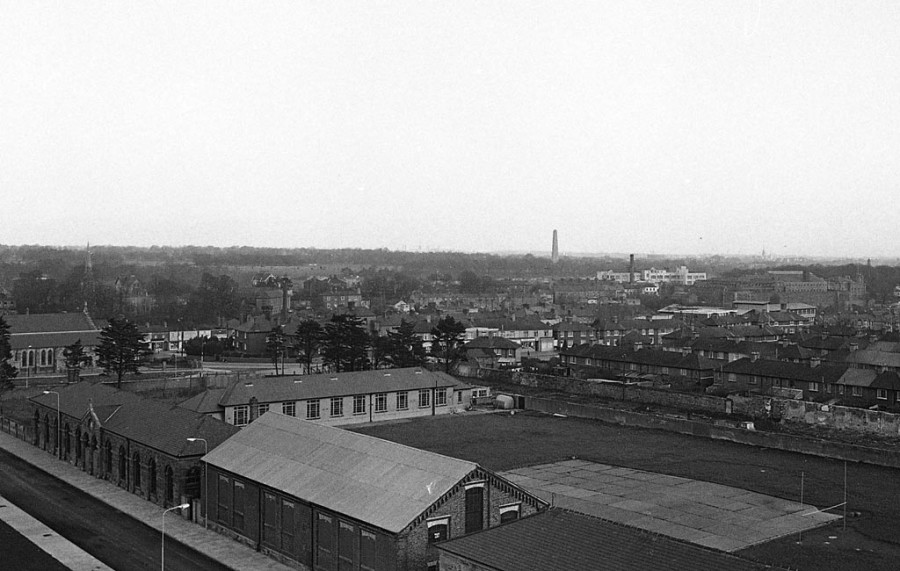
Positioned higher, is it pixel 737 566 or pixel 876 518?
pixel 737 566

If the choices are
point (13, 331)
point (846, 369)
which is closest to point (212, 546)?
point (846, 369)

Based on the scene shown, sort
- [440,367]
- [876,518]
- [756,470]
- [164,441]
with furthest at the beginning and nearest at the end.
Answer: [440,367], [756,470], [164,441], [876,518]

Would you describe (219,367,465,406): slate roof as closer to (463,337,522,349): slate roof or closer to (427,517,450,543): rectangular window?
(427,517,450,543): rectangular window

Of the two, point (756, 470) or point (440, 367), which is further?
point (440, 367)

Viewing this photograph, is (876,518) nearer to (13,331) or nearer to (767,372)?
(767,372)

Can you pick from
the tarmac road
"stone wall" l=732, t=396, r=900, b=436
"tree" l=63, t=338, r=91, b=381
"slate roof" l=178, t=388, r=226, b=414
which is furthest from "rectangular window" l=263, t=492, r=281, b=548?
"tree" l=63, t=338, r=91, b=381

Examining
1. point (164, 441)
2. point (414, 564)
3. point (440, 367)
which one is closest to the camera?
point (414, 564)

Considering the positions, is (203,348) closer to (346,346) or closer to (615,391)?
(346,346)
